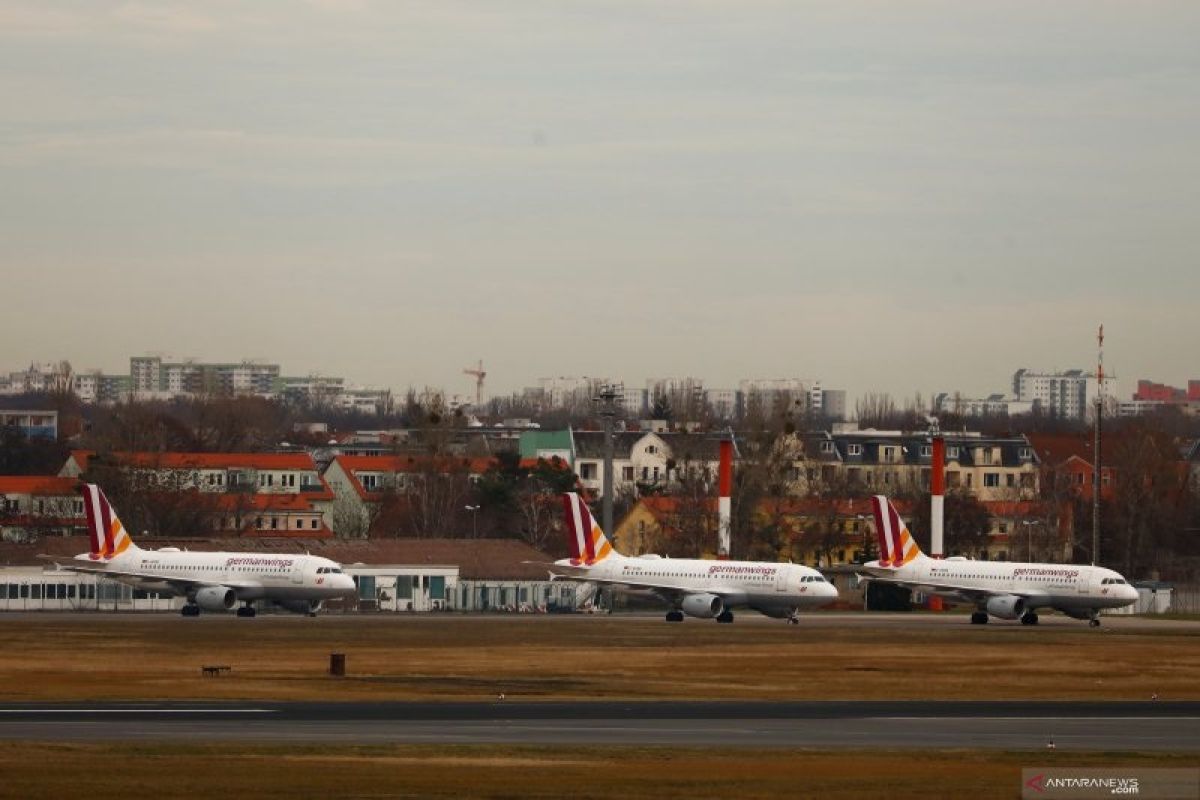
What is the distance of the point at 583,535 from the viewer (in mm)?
120375

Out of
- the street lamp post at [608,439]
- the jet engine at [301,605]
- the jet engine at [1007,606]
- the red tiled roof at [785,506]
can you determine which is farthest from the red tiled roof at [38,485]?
the jet engine at [1007,606]

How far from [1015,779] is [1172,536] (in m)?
144

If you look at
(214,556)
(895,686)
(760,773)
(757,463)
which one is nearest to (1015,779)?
(760,773)

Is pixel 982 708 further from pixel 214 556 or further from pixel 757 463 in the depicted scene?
pixel 757 463

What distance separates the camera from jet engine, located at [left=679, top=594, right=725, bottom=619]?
11538cm

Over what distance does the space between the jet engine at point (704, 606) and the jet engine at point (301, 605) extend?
19946 millimetres

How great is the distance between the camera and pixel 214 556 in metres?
118

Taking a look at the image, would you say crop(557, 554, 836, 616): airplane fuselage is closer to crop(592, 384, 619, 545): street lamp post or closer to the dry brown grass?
the dry brown grass

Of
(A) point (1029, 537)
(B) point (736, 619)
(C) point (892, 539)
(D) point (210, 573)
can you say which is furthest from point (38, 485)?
(C) point (892, 539)

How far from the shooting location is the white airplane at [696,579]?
374ft

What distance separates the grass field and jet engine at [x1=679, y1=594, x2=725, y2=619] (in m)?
70.2

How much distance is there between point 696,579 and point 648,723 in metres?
65.2

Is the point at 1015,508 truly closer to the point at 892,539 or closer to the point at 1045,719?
the point at 892,539

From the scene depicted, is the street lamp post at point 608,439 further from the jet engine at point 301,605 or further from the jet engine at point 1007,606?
the jet engine at point 1007,606
